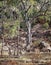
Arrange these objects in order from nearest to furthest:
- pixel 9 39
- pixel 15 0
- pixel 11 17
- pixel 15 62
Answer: pixel 15 62, pixel 15 0, pixel 11 17, pixel 9 39

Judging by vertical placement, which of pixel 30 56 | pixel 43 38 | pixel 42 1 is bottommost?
pixel 43 38

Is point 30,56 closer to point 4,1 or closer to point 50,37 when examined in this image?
point 4,1

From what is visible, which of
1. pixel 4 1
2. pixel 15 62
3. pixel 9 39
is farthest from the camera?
pixel 9 39

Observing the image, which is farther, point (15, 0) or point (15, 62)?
point (15, 0)

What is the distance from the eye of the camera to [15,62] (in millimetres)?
5285

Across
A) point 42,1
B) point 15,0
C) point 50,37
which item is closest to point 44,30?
point 50,37

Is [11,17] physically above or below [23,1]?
below

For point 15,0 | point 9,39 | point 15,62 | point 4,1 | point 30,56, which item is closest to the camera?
point 15,62

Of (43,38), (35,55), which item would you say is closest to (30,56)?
(35,55)

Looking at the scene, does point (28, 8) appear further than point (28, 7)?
No

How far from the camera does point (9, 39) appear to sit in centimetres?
1262

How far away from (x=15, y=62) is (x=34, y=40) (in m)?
7.72

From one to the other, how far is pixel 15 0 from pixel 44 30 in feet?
23.2

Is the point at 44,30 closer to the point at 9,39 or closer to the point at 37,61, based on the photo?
the point at 9,39
